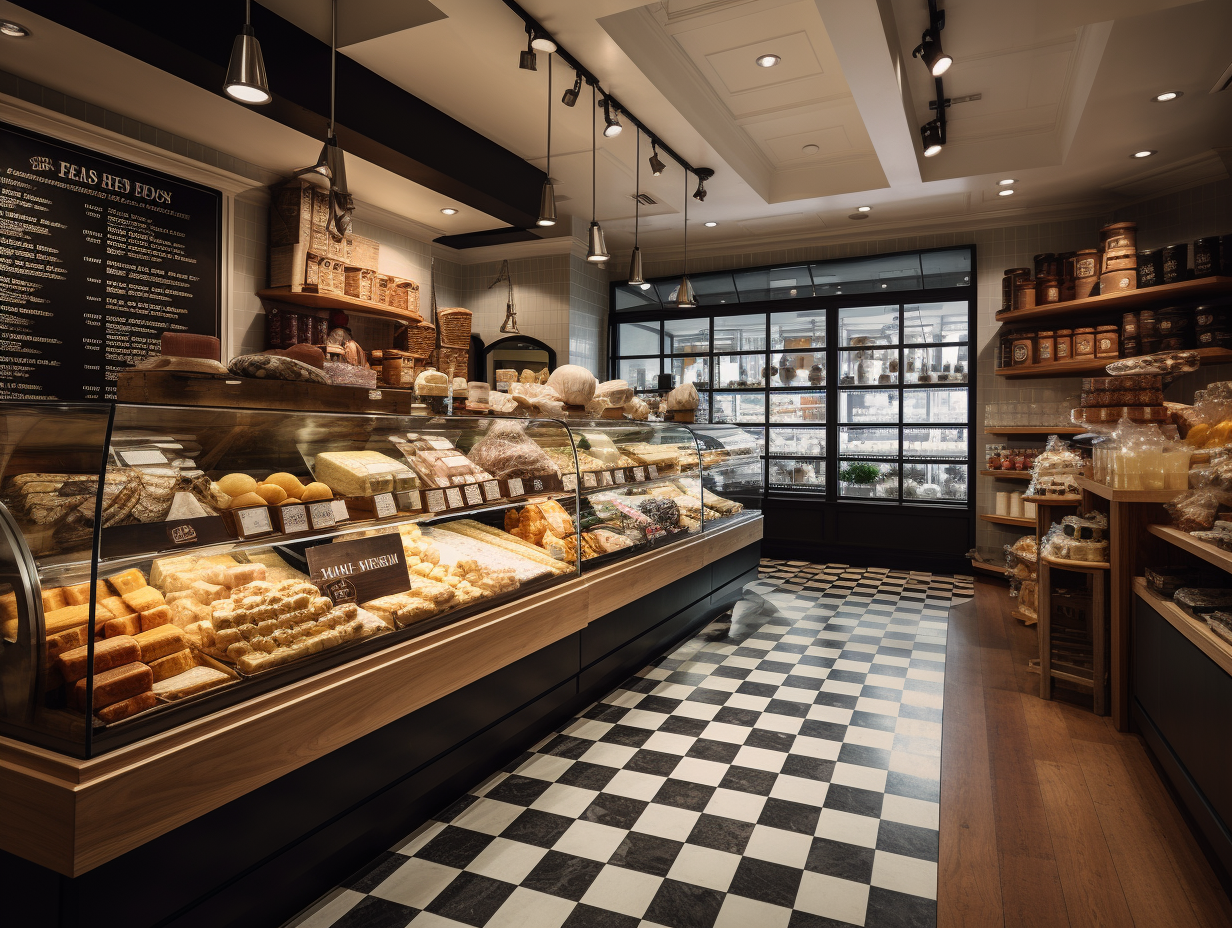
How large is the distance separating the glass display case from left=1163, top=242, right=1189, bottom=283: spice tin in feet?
15.9

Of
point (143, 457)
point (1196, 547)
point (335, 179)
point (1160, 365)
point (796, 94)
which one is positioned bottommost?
point (1196, 547)

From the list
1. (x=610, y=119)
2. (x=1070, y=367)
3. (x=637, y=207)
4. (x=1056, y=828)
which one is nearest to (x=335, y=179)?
(x=610, y=119)

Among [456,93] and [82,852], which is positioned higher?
[456,93]

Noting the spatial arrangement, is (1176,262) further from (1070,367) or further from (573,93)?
(573,93)

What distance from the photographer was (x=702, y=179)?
5391 mm

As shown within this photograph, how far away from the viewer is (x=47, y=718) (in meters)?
1.38

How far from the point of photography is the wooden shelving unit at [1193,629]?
1.95 metres

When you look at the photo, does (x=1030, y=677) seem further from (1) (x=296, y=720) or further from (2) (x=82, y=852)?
(2) (x=82, y=852)

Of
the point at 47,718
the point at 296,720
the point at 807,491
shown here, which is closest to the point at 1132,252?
the point at 807,491

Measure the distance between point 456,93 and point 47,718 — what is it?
389cm

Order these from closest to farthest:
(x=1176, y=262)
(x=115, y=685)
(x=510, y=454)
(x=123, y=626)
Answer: (x=115, y=685) < (x=123, y=626) < (x=510, y=454) < (x=1176, y=262)

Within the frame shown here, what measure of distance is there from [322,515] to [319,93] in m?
2.53

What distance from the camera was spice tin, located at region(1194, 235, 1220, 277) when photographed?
15.8ft

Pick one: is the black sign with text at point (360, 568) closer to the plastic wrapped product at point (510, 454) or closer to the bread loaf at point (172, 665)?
the bread loaf at point (172, 665)
